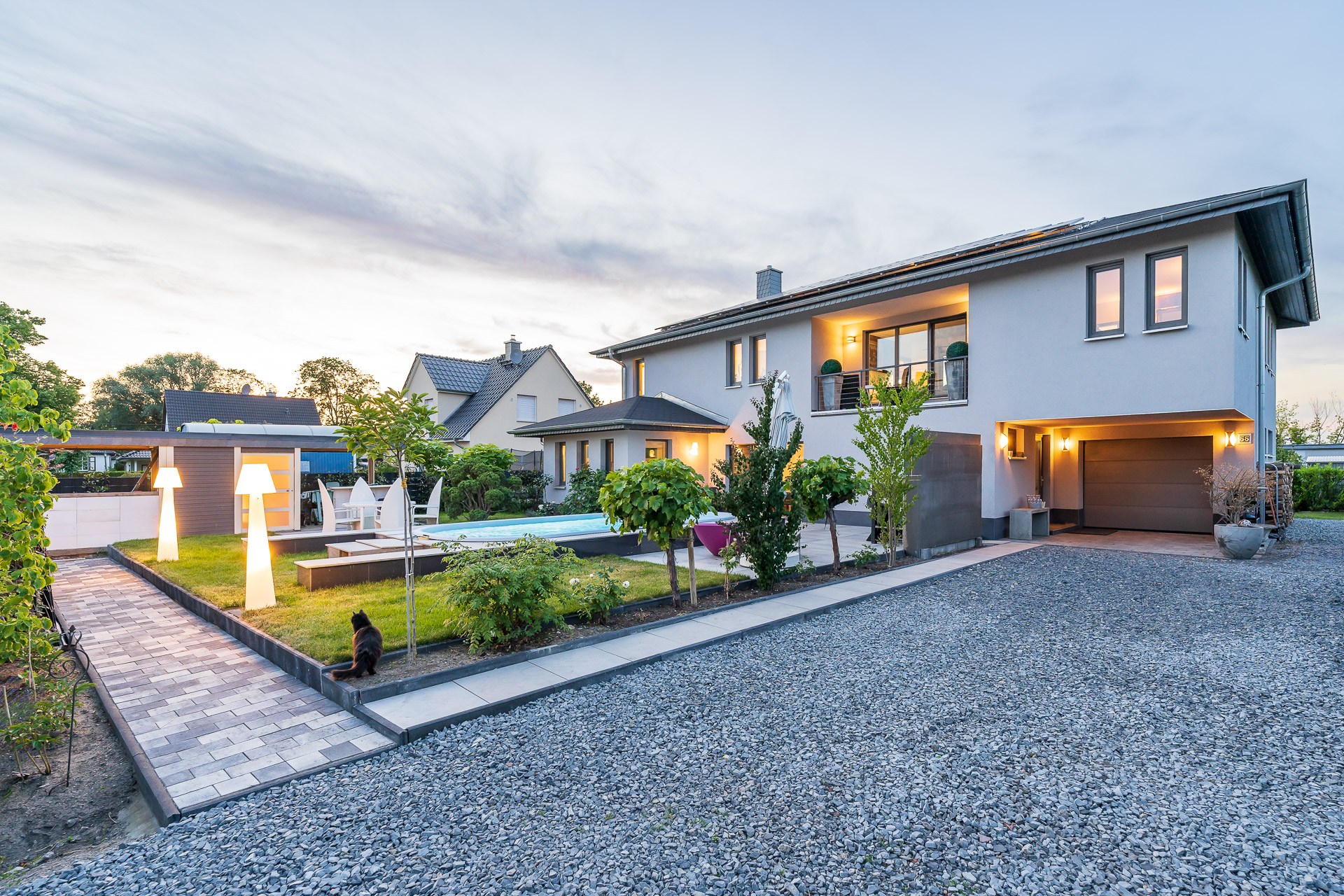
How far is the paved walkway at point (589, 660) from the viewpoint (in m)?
4.02

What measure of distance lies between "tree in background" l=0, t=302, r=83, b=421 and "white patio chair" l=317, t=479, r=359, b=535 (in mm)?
23112

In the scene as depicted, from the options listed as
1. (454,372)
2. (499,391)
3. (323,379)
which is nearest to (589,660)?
(499,391)

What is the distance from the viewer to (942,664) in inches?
196

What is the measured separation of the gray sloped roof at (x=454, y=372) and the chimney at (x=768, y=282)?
15.5 m

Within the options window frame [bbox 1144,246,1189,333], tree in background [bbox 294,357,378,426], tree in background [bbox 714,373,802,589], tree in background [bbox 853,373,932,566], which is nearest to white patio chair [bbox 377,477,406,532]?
tree in background [bbox 714,373,802,589]

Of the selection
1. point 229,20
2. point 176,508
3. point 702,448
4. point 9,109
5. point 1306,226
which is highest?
point 229,20

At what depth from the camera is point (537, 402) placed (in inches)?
1064

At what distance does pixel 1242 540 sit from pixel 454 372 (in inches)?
1115

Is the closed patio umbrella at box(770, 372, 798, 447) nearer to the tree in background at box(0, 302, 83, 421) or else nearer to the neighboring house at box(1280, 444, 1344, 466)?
the neighboring house at box(1280, 444, 1344, 466)

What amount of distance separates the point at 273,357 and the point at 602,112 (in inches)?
1124

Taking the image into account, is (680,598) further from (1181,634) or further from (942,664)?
(1181,634)

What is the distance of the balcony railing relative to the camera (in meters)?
13.5

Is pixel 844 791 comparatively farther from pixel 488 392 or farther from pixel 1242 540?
pixel 488 392

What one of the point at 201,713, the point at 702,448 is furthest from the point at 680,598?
→ the point at 702,448
